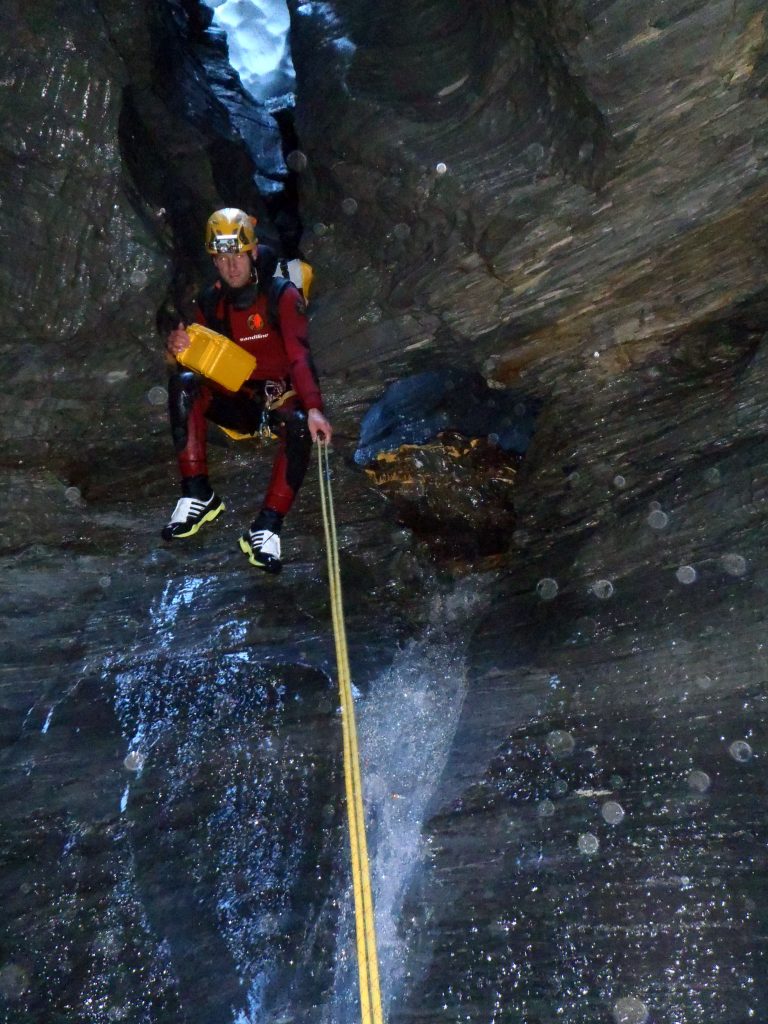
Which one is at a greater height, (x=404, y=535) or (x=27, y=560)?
(x=27, y=560)

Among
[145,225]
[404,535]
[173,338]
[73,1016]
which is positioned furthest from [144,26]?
[73,1016]

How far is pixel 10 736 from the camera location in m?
4.51

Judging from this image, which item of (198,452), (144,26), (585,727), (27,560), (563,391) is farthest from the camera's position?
(144,26)

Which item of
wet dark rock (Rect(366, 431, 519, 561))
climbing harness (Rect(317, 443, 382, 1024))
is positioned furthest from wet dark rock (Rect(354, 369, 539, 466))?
climbing harness (Rect(317, 443, 382, 1024))

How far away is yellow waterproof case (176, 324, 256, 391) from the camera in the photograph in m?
5.36

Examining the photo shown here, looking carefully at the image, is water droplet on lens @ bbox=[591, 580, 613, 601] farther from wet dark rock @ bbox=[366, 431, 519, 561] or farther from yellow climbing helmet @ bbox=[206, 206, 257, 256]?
yellow climbing helmet @ bbox=[206, 206, 257, 256]

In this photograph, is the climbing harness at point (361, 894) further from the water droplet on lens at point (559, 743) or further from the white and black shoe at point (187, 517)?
the white and black shoe at point (187, 517)

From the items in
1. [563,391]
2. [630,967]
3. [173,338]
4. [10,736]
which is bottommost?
[630,967]

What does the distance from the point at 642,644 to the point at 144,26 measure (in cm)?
738

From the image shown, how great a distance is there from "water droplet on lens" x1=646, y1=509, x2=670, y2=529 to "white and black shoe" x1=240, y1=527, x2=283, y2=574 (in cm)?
224

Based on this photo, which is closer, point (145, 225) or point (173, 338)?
point (173, 338)

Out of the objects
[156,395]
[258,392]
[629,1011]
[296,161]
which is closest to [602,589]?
[629,1011]

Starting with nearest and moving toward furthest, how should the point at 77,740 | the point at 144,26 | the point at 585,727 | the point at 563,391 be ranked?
the point at 585,727 < the point at 77,740 < the point at 563,391 < the point at 144,26

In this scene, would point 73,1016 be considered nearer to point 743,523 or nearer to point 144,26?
point 743,523
